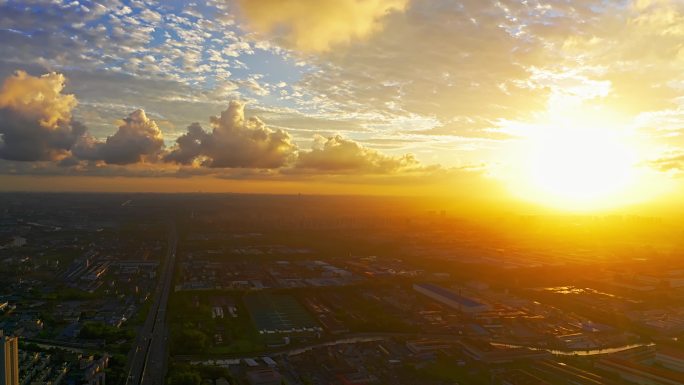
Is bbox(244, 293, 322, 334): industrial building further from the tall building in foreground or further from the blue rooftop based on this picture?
the tall building in foreground

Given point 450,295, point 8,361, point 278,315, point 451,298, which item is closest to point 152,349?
point 278,315

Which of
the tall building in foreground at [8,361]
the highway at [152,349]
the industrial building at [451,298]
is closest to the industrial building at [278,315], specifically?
the highway at [152,349]

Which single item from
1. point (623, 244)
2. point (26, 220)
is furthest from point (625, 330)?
point (26, 220)

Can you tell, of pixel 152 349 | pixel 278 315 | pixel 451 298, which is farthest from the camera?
pixel 451 298

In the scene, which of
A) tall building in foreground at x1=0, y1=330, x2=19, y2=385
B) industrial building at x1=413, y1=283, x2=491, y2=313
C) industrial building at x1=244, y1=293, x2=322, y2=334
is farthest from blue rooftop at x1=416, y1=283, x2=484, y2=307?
tall building in foreground at x1=0, y1=330, x2=19, y2=385

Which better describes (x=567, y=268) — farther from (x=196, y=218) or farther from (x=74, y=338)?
(x=196, y=218)

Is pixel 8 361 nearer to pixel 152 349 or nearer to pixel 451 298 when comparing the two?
pixel 152 349
